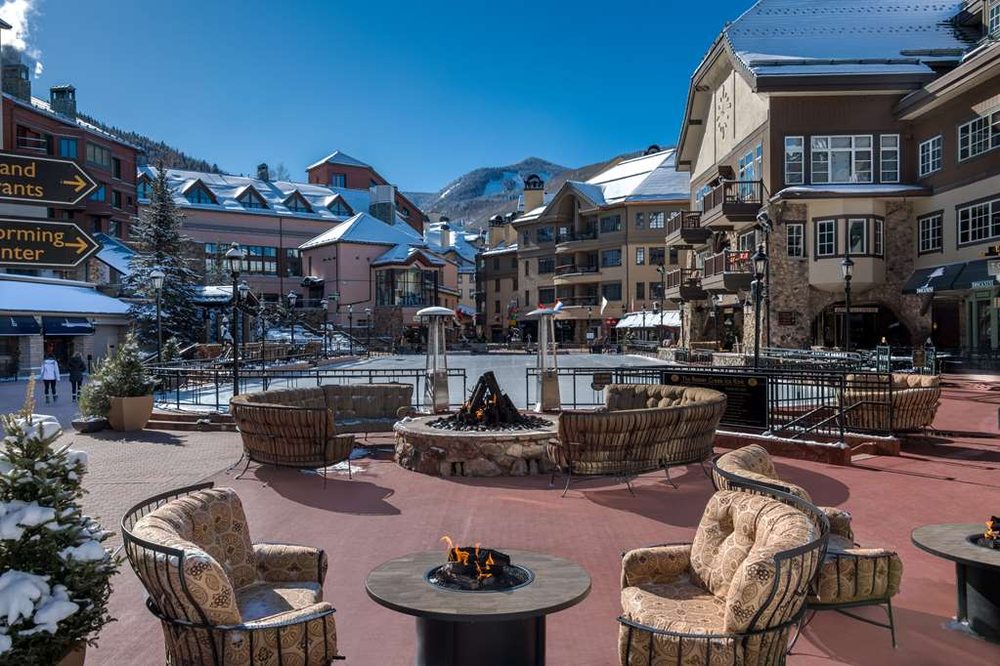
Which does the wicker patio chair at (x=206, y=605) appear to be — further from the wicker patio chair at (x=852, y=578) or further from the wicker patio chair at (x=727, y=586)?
the wicker patio chair at (x=852, y=578)

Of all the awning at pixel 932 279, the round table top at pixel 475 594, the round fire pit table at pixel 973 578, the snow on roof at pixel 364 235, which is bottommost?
the round fire pit table at pixel 973 578

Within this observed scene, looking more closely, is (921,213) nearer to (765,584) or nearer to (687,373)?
(687,373)

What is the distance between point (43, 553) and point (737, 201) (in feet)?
108

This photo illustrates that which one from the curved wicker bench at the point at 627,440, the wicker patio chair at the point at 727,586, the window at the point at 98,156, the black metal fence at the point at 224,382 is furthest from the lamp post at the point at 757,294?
the window at the point at 98,156

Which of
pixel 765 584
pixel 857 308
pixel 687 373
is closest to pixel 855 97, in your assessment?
pixel 857 308

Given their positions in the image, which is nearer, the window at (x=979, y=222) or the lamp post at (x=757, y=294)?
the lamp post at (x=757, y=294)

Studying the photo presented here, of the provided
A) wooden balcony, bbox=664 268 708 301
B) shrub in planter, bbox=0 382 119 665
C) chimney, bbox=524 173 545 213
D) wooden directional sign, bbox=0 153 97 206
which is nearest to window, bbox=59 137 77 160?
wooden balcony, bbox=664 268 708 301

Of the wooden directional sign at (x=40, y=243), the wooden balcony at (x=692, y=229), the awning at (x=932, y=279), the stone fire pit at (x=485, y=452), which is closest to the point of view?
the wooden directional sign at (x=40, y=243)

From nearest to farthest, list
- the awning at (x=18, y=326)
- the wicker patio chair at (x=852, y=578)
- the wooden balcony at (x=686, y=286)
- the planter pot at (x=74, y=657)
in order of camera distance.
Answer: the planter pot at (x=74, y=657) → the wicker patio chair at (x=852, y=578) → the awning at (x=18, y=326) → the wooden balcony at (x=686, y=286)

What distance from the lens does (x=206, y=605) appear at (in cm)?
369

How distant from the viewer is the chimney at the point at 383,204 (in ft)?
256

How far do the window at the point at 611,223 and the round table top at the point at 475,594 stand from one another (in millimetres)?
59902

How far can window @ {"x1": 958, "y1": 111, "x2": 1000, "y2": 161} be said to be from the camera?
2619cm

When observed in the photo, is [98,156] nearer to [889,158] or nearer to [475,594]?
[889,158]
